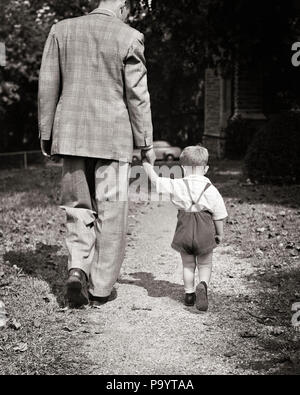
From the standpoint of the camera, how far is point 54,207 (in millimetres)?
10039

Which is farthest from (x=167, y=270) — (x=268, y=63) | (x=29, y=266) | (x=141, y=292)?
(x=268, y=63)

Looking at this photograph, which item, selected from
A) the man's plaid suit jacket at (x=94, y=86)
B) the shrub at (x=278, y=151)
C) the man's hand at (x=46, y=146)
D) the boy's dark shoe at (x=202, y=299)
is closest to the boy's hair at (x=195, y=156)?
the man's plaid suit jacket at (x=94, y=86)

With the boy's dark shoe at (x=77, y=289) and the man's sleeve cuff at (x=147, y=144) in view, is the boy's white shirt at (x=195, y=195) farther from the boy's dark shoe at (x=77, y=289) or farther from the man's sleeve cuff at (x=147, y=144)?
the boy's dark shoe at (x=77, y=289)

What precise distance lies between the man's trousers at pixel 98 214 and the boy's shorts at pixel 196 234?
1.54ft

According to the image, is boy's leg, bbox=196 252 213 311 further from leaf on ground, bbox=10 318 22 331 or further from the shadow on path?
leaf on ground, bbox=10 318 22 331

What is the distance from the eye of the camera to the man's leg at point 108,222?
183 inches

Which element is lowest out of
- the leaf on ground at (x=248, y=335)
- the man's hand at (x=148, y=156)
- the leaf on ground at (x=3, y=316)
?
the leaf on ground at (x=248, y=335)

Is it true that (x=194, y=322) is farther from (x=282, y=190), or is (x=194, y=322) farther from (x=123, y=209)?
(x=282, y=190)

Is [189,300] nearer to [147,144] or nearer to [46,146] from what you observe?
[147,144]

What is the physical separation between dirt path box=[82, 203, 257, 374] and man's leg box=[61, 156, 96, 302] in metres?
0.43

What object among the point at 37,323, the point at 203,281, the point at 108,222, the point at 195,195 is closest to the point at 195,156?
the point at 195,195

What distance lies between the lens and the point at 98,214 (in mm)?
4734

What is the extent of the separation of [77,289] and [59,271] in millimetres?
1423
